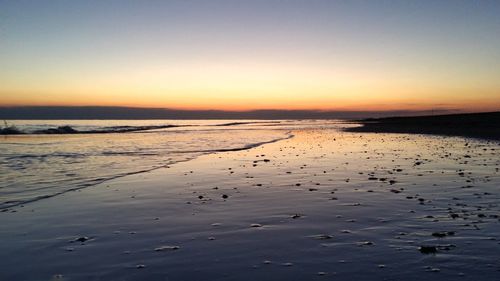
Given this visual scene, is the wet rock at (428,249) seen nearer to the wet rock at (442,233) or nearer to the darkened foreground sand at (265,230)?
the darkened foreground sand at (265,230)

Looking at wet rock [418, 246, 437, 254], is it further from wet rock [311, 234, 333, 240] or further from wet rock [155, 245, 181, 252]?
wet rock [155, 245, 181, 252]

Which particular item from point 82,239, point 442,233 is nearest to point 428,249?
point 442,233

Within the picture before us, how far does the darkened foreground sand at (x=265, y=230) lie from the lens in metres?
5.43

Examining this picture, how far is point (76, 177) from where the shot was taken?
49.7 ft

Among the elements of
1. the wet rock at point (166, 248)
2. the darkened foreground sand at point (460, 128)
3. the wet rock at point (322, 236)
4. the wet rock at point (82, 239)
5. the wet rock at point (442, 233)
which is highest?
the darkened foreground sand at point (460, 128)

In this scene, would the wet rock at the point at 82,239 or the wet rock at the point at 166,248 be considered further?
the wet rock at the point at 82,239

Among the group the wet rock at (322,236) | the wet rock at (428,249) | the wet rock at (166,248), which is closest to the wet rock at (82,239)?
the wet rock at (166,248)

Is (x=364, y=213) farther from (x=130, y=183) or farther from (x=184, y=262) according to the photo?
(x=130, y=183)

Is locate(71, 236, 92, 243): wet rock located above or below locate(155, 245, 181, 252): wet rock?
below

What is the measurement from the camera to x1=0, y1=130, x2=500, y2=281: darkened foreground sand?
5.43 m

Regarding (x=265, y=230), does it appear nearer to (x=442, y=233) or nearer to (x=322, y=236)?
(x=322, y=236)

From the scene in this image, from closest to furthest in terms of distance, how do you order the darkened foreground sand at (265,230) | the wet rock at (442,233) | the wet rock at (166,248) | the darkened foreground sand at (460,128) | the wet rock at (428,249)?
the darkened foreground sand at (265,230)
the wet rock at (428,249)
the wet rock at (166,248)
the wet rock at (442,233)
the darkened foreground sand at (460,128)

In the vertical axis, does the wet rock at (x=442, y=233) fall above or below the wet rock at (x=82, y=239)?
above

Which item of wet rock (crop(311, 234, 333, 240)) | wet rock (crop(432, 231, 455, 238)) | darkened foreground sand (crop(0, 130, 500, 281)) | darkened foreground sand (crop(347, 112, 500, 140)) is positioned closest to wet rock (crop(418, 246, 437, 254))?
darkened foreground sand (crop(0, 130, 500, 281))
